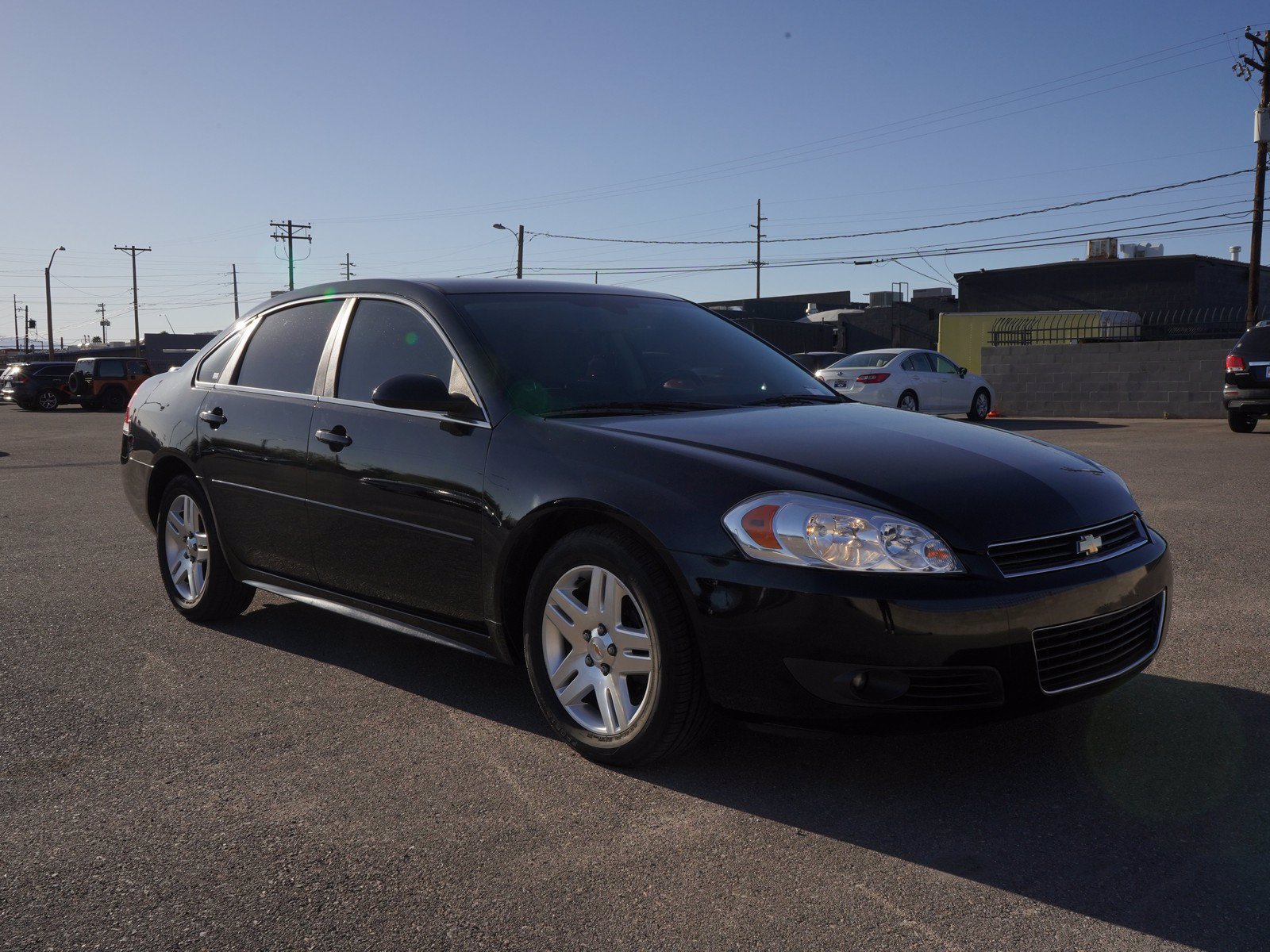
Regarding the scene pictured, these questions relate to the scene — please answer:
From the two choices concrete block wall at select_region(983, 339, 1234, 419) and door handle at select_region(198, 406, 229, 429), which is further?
concrete block wall at select_region(983, 339, 1234, 419)

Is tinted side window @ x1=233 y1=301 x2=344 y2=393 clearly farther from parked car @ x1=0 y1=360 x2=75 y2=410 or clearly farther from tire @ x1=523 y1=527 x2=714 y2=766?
parked car @ x1=0 y1=360 x2=75 y2=410

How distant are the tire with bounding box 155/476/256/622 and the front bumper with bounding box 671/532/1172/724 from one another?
9.56 ft

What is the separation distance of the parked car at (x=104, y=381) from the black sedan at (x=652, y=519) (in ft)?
109

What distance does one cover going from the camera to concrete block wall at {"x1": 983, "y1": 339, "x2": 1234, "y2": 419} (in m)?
23.8

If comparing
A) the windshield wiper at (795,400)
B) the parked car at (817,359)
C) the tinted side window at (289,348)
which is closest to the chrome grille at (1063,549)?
the windshield wiper at (795,400)

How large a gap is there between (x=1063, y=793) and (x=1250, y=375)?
1563 cm

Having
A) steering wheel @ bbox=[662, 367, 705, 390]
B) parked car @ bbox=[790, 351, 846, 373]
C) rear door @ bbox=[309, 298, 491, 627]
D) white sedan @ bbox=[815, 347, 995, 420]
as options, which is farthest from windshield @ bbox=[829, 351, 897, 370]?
rear door @ bbox=[309, 298, 491, 627]

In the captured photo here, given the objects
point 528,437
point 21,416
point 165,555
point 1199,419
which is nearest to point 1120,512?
point 528,437

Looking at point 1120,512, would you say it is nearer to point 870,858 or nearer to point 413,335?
point 870,858

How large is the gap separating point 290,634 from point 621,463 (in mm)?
2533

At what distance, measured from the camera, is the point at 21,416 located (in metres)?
33.0

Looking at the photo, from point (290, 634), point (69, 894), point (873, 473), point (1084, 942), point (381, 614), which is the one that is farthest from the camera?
point (290, 634)

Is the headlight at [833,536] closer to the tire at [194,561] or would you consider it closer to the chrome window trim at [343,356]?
the chrome window trim at [343,356]

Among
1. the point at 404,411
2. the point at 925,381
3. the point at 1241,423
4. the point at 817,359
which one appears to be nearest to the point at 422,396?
the point at 404,411
